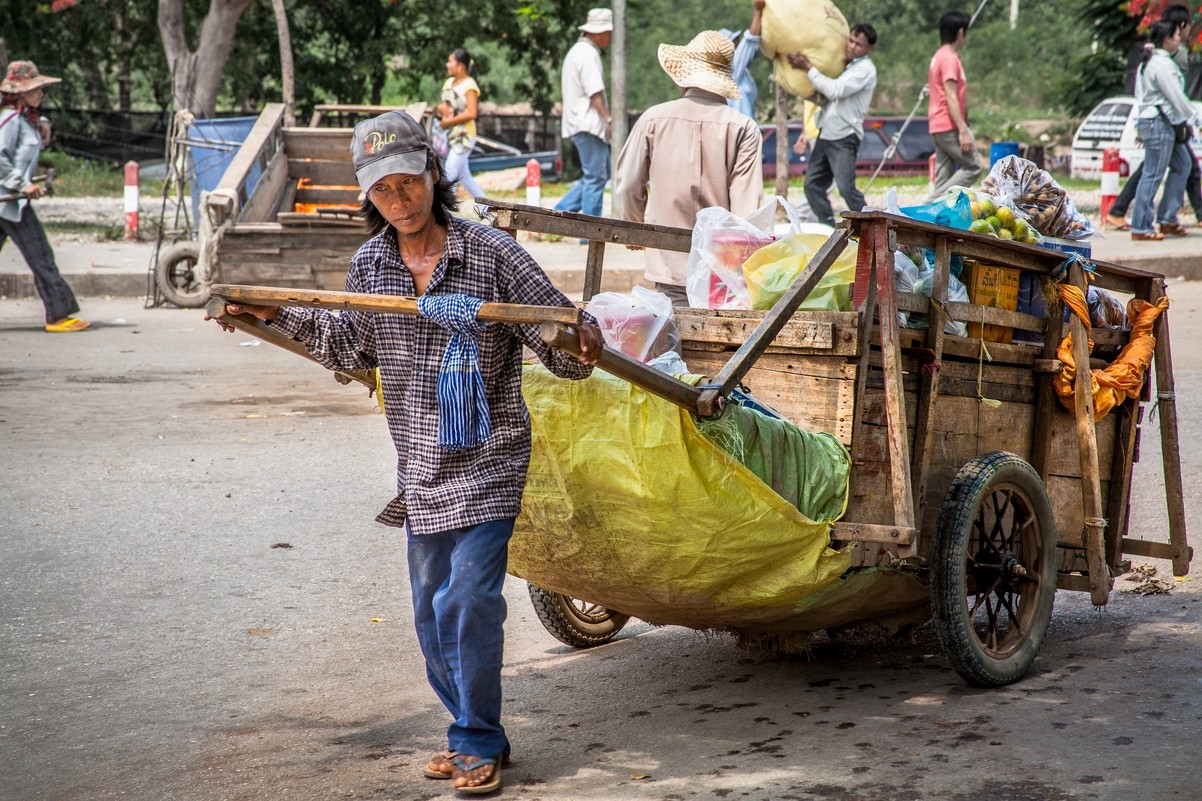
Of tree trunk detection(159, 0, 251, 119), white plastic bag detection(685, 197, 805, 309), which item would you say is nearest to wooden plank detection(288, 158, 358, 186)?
tree trunk detection(159, 0, 251, 119)

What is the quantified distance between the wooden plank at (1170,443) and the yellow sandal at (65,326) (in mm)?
8508

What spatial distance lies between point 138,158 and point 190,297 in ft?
67.9

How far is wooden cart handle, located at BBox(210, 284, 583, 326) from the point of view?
111 inches

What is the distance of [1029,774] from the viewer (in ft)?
10.4

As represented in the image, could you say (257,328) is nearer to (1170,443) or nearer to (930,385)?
(930,385)

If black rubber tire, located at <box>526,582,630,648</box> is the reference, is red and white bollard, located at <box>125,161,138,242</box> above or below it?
above

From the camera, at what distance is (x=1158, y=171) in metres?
13.0

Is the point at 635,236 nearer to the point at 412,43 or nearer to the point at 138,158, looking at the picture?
the point at 412,43

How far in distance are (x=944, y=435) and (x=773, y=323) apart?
2.62 ft

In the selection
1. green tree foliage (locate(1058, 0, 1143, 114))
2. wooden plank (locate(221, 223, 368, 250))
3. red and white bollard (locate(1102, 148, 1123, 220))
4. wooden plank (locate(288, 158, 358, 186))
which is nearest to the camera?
wooden plank (locate(221, 223, 368, 250))

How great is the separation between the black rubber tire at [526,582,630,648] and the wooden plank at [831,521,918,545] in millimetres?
1077

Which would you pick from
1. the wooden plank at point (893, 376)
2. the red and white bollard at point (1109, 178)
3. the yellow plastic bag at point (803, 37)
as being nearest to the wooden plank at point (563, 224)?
the wooden plank at point (893, 376)

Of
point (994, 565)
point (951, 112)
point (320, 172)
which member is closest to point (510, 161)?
point (320, 172)

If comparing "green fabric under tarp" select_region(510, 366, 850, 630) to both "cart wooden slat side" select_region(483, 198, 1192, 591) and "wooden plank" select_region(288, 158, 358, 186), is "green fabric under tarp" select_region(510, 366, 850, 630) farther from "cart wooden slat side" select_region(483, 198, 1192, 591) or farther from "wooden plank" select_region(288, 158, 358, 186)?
"wooden plank" select_region(288, 158, 358, 186)
